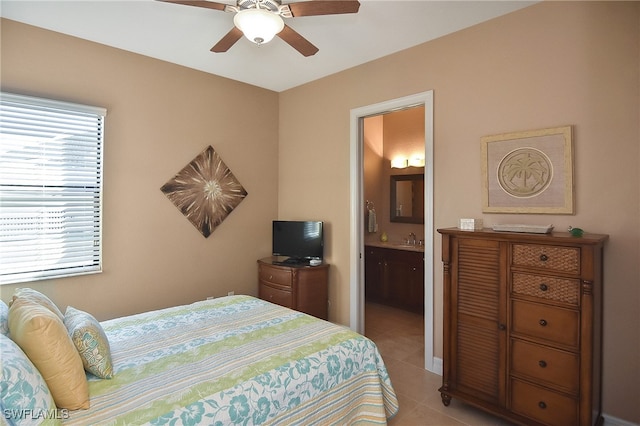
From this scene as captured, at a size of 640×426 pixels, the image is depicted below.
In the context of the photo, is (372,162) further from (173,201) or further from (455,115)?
(173,201)

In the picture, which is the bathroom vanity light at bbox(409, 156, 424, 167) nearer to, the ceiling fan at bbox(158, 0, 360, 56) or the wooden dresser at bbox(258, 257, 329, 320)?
the wooden dresser at bbox(258, 257, 329, 320)

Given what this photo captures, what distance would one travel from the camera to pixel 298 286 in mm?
3705

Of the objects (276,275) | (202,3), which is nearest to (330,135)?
(276,275)

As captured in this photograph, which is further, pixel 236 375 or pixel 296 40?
pixel 296 40

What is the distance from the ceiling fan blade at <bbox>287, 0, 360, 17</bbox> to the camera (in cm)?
199

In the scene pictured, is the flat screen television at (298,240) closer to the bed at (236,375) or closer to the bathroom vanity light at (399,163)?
the bed at (236,375)

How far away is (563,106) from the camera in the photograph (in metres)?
2.41

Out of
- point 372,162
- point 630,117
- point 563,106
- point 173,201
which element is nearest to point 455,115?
point 563,106

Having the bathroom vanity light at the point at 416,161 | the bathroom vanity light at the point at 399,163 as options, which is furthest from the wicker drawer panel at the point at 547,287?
the bathroom vanity light at the point at 399,163

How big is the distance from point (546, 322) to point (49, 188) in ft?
12.4

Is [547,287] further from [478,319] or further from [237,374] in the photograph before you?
[237,374]

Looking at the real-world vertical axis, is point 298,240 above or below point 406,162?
below

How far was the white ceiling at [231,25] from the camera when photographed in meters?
2.56

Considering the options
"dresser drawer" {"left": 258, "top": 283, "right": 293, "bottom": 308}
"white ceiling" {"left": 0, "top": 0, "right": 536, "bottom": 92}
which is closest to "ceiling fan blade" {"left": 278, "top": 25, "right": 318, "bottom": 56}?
"white ceiling" {"left": 0, "top": 0, "right": 536, "bottom": 92}
